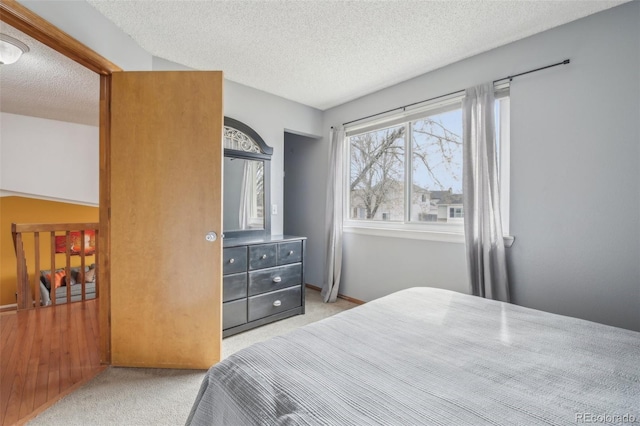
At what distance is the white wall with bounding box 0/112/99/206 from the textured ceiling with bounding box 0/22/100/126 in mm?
216

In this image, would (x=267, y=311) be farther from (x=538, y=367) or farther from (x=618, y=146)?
(x=618, y=146)

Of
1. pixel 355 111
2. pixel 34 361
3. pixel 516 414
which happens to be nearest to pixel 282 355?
pixel 516 414

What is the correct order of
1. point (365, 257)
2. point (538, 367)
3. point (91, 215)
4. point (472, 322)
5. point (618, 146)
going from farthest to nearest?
point (91, 215), point (365, 257), point (618, 146), point (472, 322), point (538, 367)

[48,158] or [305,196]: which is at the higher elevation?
[48,158]

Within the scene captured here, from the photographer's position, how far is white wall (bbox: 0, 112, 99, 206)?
3.85 m

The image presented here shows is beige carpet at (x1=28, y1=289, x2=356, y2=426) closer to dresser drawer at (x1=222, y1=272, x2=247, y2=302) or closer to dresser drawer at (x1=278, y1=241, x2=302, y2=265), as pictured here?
dresser drawer at (x1=222, y1=272, x2=247, y2=302)

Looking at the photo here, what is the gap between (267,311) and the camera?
2.79 m

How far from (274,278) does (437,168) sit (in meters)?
1.88

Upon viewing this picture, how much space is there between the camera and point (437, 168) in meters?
2.79

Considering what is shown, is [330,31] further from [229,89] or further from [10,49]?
[10,49]

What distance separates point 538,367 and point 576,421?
279mm

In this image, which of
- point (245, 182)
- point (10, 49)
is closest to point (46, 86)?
point (10, 49)

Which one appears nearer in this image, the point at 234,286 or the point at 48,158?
the point at 234,286

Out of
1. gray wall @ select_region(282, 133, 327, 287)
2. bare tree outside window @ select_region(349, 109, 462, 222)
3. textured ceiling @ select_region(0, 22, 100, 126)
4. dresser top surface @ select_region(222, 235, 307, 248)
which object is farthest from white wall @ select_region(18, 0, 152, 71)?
bare tree outside window @ select_region(349, 109, 462, 222)
